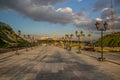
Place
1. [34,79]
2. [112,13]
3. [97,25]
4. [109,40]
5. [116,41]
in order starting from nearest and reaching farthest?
[34,79]
[97,25]
[112,13]
[116,41]
[109,40]

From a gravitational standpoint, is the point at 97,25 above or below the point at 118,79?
above

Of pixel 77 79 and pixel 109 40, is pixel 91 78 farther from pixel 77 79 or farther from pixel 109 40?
pixel 109 40

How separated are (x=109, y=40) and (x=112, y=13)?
49.5m

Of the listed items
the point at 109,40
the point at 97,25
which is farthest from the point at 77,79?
the point at 109,40

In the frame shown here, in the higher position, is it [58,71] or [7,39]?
[7,39]

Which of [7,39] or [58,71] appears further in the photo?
[7,39]

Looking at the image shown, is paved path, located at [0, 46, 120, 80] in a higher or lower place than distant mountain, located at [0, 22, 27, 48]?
lower

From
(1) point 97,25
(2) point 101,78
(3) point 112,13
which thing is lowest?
(2) point 101,78

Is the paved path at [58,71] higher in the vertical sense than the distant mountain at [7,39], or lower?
lower

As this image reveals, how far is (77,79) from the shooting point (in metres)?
15.4

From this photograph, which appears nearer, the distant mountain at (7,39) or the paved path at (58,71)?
the paved path at (58,71)

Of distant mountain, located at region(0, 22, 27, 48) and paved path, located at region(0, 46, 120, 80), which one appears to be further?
distant mountain, located at region(0, 22, 27, 48)

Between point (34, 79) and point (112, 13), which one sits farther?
point (112, 13)

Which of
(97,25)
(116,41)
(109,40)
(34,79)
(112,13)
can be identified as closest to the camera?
(34,79)
